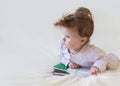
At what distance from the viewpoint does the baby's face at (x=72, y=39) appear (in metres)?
1.15

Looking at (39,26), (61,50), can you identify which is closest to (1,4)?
(39,26)

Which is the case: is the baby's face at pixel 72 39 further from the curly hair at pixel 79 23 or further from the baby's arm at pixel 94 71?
the baby's arm at pixel 94 71

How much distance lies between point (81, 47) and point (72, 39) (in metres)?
0.07

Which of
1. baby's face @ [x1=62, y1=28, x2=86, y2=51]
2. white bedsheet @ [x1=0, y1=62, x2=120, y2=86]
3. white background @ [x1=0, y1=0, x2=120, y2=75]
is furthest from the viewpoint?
white background @ [x1=0, y1=0, x2=120, y2=75]

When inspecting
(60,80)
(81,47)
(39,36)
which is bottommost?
(60,80)

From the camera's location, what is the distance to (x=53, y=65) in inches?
50.1

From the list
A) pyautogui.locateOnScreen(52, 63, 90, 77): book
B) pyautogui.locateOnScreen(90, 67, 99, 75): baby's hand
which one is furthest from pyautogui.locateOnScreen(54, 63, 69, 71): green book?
pyautogui.locateOnScreen(90, 67, 99, 75): baby's hand

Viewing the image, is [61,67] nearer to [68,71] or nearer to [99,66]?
[68,71]

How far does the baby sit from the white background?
0.13 m

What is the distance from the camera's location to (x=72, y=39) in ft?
3.86

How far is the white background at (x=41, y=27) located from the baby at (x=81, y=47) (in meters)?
0.13

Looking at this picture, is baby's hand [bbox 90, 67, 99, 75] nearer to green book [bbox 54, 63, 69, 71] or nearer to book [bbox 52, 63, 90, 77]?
book [bbox 52, 63, 90, 77]

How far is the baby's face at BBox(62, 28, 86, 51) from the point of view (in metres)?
1.15

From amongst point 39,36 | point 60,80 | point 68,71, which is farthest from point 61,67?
point 39,36
